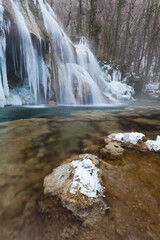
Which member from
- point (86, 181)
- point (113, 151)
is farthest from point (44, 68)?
point (86, 181)

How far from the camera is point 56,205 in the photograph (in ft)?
3.42

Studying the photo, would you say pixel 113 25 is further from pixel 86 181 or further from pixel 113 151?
pixel 86 181

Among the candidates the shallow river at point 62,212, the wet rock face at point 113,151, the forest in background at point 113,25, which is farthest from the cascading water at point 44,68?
the forest in background at point 113,25

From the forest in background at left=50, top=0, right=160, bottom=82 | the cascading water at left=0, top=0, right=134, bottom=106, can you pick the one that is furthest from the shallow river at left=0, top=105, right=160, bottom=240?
the forest in background at left=50, top=0, right=160, bottom=82

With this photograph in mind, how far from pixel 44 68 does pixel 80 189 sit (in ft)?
27.0

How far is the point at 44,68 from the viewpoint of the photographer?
7.79 meters

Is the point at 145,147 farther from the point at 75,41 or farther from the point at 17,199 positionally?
the point at 75,41

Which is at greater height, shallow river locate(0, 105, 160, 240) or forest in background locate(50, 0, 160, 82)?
forest in background locate(50, 0, 160, 82)

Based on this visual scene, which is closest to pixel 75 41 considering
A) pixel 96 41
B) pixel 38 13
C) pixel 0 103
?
pixel 96 41

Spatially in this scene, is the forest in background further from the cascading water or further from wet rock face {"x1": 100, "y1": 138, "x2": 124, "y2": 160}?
wet rock face {"x1": 100, "y1": 138, "x2": 124, "y2": 160}

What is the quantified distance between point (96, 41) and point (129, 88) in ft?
28.8

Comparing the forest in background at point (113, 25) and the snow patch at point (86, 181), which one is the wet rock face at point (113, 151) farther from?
the forest in background at point (113, 25)

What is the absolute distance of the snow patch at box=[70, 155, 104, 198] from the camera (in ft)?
3.53

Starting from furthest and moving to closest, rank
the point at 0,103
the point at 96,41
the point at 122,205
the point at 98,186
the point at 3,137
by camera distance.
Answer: the point at 96,41 → the point at 0,103 → the point at 3,137 → the point at 98,186 → the point at 122,205
